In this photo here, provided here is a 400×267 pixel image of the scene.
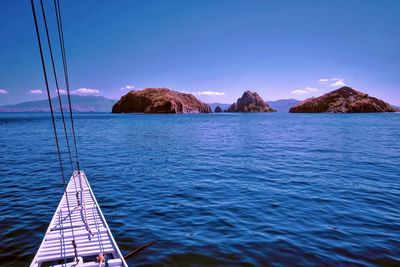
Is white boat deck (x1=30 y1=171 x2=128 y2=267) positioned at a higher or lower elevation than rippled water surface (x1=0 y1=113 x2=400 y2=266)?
higher

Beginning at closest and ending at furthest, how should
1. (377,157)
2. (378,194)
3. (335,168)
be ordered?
(378,194)
(335,168)
(377,157)

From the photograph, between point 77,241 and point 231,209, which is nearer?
point 77,241

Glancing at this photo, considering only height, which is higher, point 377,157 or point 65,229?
point 65,229

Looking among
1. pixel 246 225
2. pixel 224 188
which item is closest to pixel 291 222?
pixel 246 225

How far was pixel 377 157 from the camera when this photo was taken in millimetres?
29844

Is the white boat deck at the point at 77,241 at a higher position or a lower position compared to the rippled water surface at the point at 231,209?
higher

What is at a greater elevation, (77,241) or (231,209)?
(77,241)

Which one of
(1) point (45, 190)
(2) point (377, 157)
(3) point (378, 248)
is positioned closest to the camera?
(3) point (378, 248)

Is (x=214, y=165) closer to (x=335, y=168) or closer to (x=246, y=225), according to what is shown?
(x=335, y=168)

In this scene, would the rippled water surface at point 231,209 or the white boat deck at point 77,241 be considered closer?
the white boat deck at point 77,241

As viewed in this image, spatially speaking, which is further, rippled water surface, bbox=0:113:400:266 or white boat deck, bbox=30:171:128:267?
rippled water surface, bbox=0:113:400:266

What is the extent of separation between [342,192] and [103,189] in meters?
15.3

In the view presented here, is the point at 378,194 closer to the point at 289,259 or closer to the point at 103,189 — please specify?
the point at 289,259

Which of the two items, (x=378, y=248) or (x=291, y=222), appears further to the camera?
(x=291, y=222)
